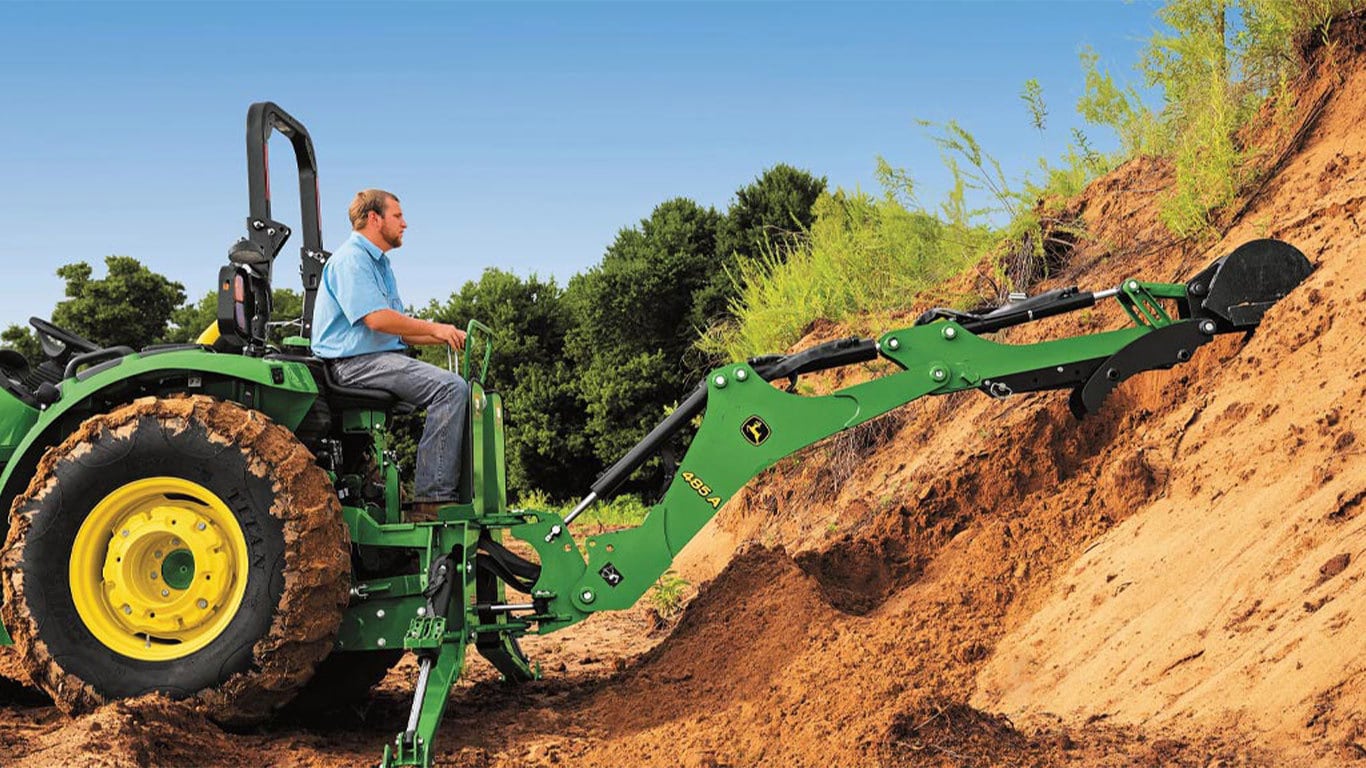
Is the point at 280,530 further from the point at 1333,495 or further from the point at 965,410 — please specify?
the point at 965,410

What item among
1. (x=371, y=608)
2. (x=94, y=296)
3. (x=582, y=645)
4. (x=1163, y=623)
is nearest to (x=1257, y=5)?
(x=1163, y=623)

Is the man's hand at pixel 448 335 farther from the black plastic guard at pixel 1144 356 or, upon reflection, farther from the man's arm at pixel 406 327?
the black plastic guard at pixel 1144 356

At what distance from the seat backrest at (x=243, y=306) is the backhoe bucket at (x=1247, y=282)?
462 cm

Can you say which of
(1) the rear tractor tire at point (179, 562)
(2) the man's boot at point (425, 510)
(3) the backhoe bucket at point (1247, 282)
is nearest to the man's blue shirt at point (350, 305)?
(1) the rear tractor tire at point (179, 562)

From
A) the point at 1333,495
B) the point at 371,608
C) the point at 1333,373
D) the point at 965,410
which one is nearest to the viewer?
the point at 1333,495

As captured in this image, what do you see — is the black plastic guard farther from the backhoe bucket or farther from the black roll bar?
the black roll bar

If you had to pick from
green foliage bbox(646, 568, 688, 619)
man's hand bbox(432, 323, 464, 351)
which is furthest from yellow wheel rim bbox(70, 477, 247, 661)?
green foliage bbox(646, 568, 688, 619)

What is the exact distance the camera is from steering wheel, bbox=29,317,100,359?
674 cm

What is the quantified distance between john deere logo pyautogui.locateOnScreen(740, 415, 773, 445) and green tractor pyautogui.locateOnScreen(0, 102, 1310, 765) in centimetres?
1

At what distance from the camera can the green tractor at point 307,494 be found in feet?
18.6

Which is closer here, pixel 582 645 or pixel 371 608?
pixel 371 608

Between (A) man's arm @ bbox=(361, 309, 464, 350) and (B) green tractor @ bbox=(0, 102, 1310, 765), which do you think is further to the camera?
(A) man's arm @ bbox=(361, 309, 464, 350)

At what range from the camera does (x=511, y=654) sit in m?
6.87

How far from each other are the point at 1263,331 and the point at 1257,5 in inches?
146
